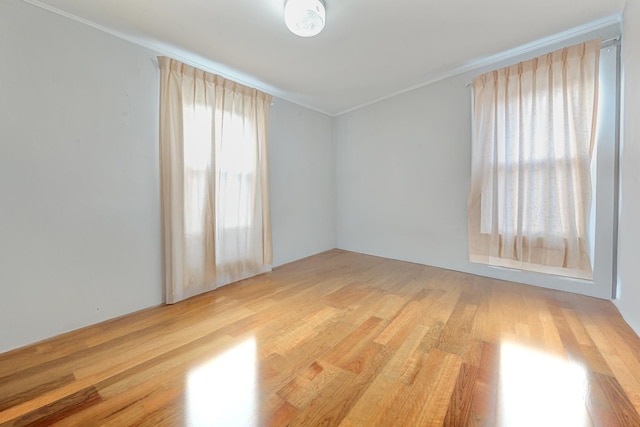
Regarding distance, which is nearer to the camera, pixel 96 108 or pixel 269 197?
pixel 96 108

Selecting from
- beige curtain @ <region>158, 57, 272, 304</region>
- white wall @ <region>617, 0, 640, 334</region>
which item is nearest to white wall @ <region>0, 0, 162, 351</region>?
beige curtain @ <region>158, 57, 272, 304</region>

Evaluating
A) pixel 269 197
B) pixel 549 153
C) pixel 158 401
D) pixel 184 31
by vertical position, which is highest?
Result: pixel 184 31

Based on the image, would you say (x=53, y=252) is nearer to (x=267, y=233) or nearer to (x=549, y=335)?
(x=267, y=233)

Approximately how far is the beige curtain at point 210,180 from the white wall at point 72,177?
144mm

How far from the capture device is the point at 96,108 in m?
1.85

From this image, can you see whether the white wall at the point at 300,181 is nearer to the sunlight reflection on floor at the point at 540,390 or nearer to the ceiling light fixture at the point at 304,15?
the ceiling light fixture at the point at 304,15

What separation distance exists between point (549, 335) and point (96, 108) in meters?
3.71

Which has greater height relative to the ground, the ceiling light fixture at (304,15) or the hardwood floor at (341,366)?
the ceiling light fixture at (304,15)

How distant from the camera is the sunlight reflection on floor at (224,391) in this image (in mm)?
1054

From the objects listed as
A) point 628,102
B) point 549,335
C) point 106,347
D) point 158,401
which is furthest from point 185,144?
point 628,102

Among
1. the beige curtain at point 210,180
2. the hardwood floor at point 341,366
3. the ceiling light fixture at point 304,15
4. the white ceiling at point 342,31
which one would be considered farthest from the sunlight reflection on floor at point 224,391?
the white ceiling at point 342,31

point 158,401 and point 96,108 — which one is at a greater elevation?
point 96,108

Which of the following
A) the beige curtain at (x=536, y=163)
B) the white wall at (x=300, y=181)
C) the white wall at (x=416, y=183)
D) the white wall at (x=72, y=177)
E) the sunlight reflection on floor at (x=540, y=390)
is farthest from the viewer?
the white wall at (x=300, y=181)

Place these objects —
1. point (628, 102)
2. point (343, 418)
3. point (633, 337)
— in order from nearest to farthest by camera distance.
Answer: point (343, 418), point (633, 337), point (628, 102)
